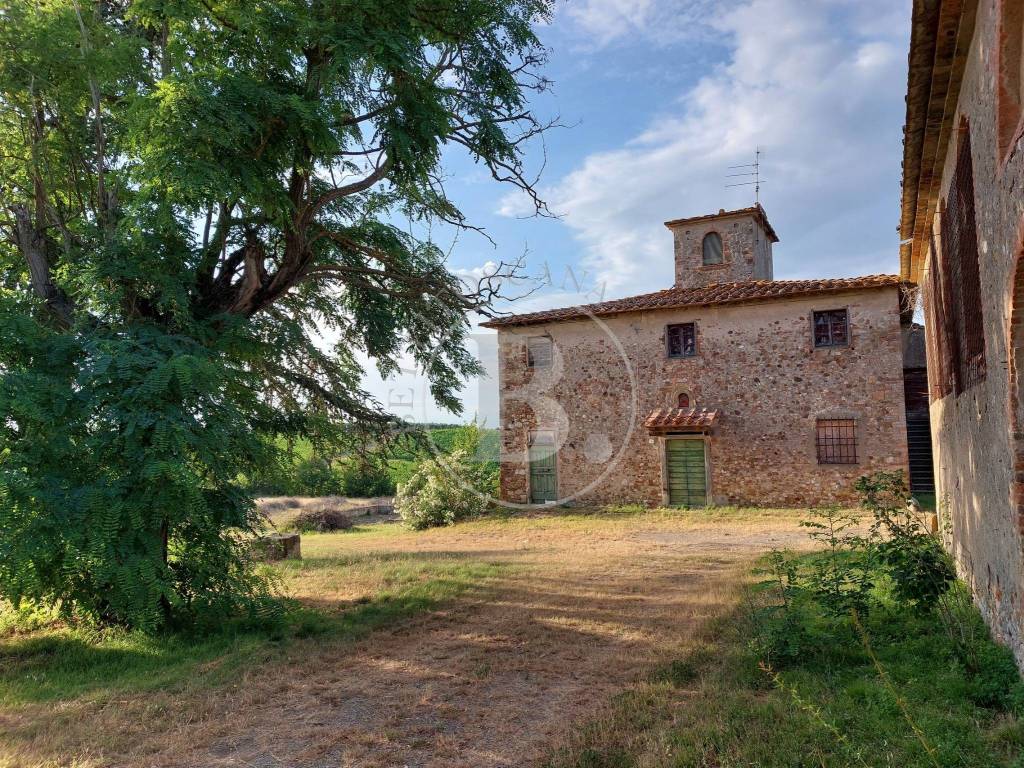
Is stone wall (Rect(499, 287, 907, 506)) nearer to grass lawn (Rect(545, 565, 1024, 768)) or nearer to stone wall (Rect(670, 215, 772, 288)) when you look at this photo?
stone wall (Rect(670, 215, 772, 288))

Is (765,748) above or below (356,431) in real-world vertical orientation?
below

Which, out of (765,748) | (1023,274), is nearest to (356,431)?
(765,748)

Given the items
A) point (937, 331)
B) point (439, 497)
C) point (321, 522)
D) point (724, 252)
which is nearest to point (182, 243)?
point (937, 331)

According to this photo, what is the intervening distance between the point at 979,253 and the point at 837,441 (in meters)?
12.3

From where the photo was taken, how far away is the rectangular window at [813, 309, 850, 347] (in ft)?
54.0

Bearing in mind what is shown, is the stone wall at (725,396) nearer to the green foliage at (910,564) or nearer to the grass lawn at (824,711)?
the green foliage at (910,564)

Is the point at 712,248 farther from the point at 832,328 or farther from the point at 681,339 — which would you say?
the point at 832,328

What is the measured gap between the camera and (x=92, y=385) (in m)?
6.12

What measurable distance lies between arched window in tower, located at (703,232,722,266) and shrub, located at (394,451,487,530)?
1011 centimetres

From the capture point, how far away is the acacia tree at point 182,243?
6023 millimetres

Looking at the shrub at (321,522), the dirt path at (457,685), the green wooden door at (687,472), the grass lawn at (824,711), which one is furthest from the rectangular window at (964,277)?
the shrub at (321,522)

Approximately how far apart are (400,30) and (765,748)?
25.4ft

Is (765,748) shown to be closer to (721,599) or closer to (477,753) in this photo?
(477,753)

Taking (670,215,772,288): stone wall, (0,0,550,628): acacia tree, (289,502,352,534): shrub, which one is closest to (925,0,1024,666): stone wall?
(0,0,550,628): acacia tree
